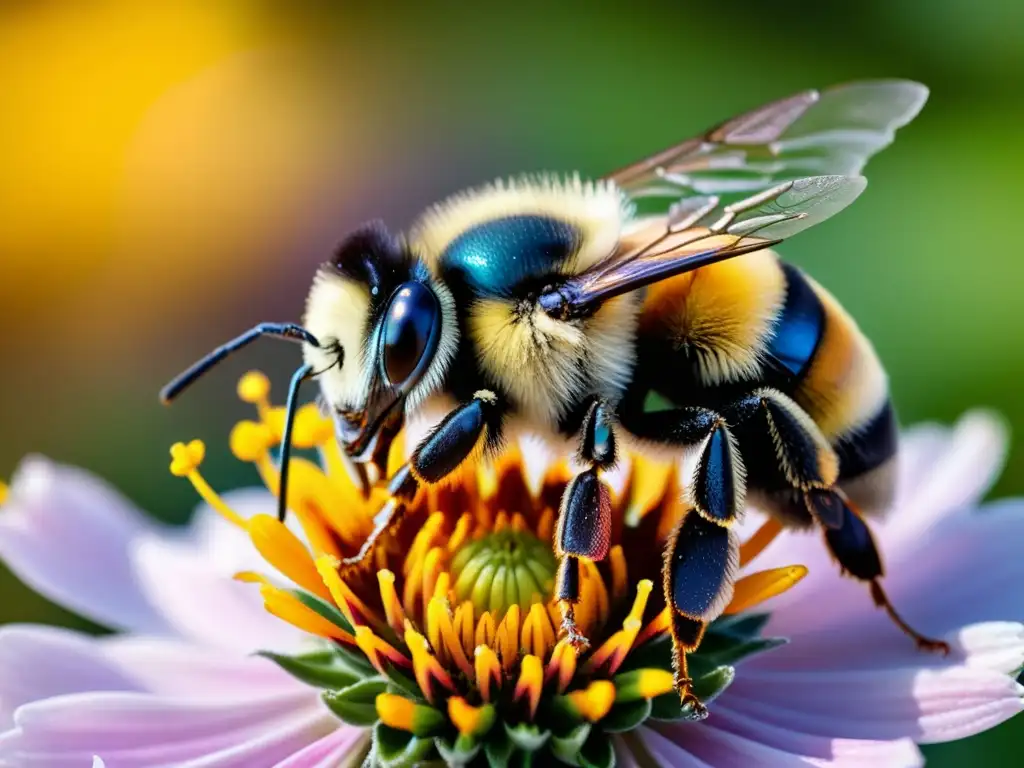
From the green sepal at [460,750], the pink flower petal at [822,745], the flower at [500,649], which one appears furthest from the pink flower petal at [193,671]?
the pink flower petal at [822,745]

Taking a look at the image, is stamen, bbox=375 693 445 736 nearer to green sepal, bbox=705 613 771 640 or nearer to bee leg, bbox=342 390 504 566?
bee leg, bbox=342 390 504 566

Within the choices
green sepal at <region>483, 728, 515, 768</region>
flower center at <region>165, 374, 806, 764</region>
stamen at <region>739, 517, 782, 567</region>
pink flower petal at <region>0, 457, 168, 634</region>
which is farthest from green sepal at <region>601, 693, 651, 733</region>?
pink flower petal at <region>0, 457, 168, 634</region>

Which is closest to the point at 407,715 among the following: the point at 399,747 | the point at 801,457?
the point at 399,747

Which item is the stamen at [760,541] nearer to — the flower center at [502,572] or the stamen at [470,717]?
the flower center at [502,572]

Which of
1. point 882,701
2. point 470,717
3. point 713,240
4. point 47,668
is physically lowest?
point 882,701

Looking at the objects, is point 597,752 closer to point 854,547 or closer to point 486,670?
point 486,670

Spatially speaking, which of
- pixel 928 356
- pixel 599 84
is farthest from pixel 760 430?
pixel 599 84
